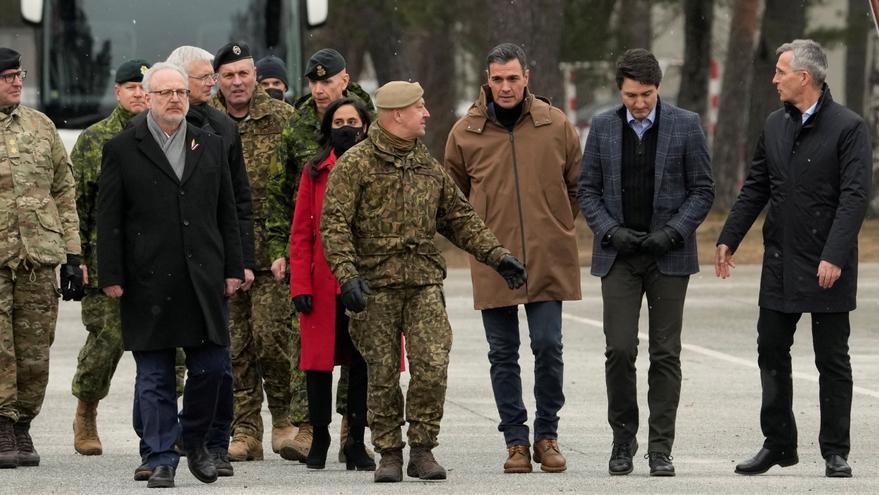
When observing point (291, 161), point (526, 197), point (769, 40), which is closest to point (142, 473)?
point (291, 161)

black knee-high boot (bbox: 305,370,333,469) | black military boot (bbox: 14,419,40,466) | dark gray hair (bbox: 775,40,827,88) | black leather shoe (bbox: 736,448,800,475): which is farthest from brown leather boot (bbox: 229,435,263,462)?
dark gray hair (bbox: 775,40,827,88)

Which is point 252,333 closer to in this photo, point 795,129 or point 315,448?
point 315,448

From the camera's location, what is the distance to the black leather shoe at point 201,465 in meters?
9.35

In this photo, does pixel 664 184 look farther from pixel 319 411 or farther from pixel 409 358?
pixel 319 411

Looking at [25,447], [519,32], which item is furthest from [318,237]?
[519,32]

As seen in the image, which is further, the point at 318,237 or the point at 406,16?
the point at 406,16

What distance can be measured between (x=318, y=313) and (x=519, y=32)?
16.7 m

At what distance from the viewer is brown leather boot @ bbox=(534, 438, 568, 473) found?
9.80 metres

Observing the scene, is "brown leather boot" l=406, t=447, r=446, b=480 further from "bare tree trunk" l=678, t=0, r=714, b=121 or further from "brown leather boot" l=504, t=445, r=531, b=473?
"bare tree trunk" l=678, t=0, r=714, b=121

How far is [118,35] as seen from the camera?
21328mm

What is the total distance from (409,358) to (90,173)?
6.49 ft

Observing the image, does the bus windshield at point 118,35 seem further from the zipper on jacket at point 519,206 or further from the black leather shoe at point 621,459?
the black leather shoe at point 621,459

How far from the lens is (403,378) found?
548 inches

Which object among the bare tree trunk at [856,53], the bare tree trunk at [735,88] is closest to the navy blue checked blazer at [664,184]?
the bare tree trunk at [735,88]
